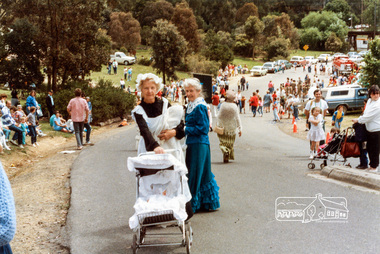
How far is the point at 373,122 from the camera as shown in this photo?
10.0 meters

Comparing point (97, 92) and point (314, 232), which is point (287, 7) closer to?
point (97, 92)

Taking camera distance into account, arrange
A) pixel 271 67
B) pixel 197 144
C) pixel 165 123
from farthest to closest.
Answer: pixel 271 67, pixel 197 144, pixel 165 123

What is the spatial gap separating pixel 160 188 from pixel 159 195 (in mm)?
102

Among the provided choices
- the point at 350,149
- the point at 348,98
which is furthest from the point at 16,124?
the point at 348,98

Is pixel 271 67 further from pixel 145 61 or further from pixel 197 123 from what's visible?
pixel 197 123

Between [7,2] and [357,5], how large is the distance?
125757mm

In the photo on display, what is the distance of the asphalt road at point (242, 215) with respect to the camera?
5.84 m

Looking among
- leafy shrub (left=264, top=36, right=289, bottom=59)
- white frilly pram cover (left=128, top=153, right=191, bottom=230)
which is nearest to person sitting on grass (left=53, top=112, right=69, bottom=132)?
white frilly pram cover (left=128, top=153, right=191, bottom=230)

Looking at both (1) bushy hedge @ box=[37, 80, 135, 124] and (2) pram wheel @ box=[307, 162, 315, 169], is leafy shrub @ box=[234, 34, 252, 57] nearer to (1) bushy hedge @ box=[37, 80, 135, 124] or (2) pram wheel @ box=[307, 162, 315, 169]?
(1) bushy hedge @ box=[37, 80, 135, 124]

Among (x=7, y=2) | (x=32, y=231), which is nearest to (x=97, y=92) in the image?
(x=7, y=2)

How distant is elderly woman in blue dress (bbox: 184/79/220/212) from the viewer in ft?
22.4

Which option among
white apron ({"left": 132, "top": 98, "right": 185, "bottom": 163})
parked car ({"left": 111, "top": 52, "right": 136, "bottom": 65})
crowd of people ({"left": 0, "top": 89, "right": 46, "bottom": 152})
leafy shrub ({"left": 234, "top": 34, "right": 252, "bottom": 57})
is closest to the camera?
white apron ({"left": 132, "top": 98, "right": 185, "bottom": 163})

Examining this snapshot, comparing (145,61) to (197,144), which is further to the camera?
(145,61)

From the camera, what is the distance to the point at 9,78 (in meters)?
29.6
